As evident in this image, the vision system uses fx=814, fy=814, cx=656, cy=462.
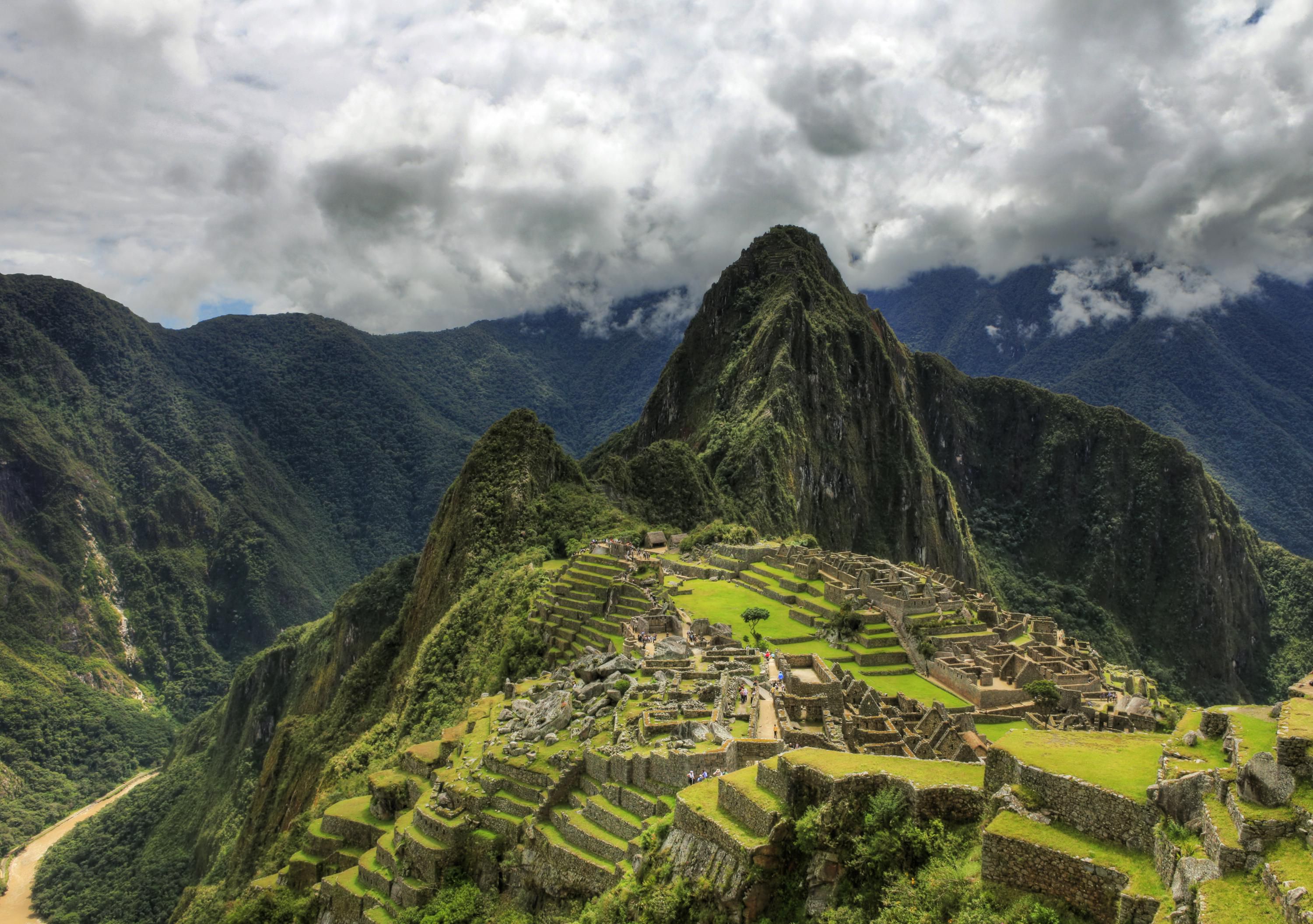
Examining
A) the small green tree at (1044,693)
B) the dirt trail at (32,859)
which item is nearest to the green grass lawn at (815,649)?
the small green tree at (1044,693)

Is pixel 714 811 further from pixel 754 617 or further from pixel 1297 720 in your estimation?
pixel 754 617

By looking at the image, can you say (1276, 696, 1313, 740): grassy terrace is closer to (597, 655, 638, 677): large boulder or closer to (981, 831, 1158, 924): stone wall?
(981, 831, 1158, 924): stone wall

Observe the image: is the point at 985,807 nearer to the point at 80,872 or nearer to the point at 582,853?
the point at 582,853

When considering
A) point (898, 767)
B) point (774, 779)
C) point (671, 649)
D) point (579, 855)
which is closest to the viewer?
point (898, 767)

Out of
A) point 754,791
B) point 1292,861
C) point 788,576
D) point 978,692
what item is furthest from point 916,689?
point 1292,861

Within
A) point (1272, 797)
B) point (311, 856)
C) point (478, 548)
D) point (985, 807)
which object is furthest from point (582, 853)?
point (478, 548)

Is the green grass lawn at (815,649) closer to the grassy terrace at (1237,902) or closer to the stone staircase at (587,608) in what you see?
the stone staircase at (587,608)

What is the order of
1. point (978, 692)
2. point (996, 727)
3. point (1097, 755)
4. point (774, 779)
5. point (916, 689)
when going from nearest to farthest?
point (1097, 755), point (774, 779), point (996, 727), point (978, 692), point (916, 689)
